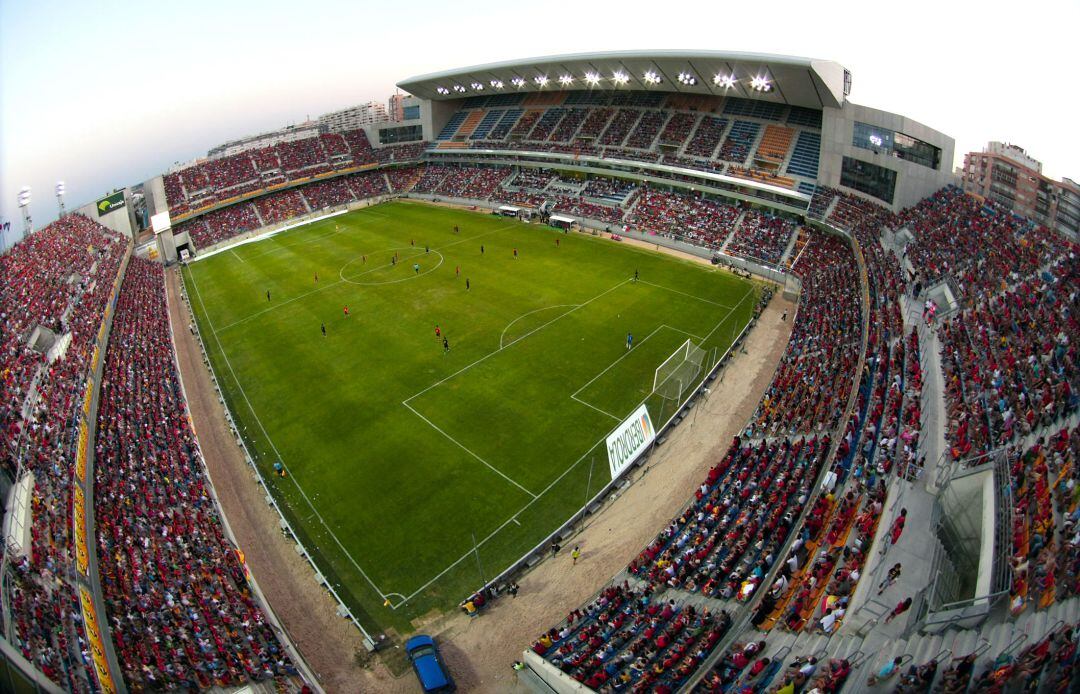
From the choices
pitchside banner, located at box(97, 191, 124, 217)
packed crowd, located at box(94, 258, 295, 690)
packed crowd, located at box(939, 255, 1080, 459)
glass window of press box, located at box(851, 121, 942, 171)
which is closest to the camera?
packed crowd, located at box(939, 255, 1080, 459)

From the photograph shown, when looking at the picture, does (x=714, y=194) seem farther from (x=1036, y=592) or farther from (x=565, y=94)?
(x=1036, y=592)

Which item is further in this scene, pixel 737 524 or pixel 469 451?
pixel 469 451

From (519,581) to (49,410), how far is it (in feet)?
69.9

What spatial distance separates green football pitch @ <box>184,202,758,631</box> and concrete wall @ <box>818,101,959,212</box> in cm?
1210

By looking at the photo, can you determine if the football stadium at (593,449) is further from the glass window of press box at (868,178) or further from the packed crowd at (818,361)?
the glass window of press box at (868,178)

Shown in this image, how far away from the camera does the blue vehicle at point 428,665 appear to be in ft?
50.9

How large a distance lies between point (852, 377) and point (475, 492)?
15933 mm

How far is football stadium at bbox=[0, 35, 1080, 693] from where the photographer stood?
13.5m

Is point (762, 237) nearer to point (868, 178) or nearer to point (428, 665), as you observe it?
point (868, 178)

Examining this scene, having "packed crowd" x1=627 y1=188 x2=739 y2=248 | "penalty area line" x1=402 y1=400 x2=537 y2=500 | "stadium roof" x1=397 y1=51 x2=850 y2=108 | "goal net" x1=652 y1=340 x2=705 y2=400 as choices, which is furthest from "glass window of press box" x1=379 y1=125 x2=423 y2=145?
"goal net" x1=652 y1=340 x2=705 y2=400

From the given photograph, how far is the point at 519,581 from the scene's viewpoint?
19.1m

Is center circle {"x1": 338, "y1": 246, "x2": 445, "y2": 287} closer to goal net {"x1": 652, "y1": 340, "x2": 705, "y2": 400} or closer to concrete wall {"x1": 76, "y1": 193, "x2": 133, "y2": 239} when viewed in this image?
goal net {"x1": 652, "y1": 340, "x2": 705, "y2": 400}

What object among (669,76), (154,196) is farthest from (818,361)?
(154,196)

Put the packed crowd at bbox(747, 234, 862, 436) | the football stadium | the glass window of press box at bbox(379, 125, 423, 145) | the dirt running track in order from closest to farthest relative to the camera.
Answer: the football stadium, the dirt running track, the packed crowd at bbox(747, 234, 862, 436), the glass window of press box at bbox(379, 125, 423, 145)
